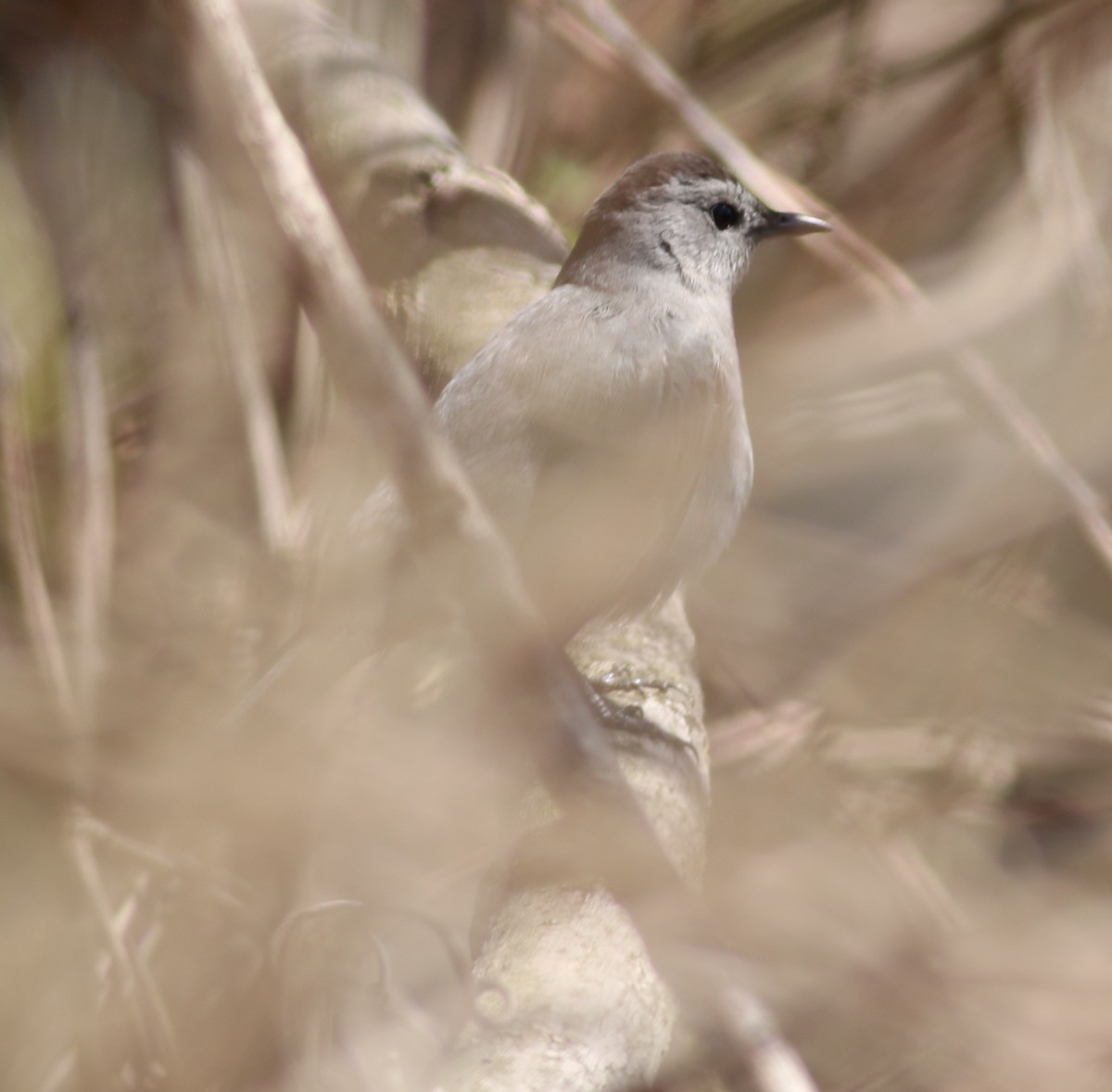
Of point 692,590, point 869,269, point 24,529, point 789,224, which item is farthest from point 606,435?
point 24,529

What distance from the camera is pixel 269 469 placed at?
8.67ft

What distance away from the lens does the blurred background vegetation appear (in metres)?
1.81

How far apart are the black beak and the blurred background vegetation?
0.17 metres

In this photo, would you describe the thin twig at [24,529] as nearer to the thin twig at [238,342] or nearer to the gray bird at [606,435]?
the thin twig at [238,342]

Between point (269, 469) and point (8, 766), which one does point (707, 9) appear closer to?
point (269, 469)

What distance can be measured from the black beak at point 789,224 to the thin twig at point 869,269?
0.09ft

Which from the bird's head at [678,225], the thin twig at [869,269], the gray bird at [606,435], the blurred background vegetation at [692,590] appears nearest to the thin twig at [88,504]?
the blurred background vegetation at [692,590]

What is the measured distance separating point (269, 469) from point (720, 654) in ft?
3.54

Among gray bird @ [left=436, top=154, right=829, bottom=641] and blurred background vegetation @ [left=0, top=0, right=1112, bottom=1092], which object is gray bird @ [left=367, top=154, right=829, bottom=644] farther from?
blurred background vegetation @ [left=0, top=0, right=1112, bottom=1092]

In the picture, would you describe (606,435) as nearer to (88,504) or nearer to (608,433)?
(608,433)

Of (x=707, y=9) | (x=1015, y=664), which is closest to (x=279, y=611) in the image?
(x=1015, y=664)

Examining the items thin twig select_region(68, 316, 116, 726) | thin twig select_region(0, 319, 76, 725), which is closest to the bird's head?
thin twig select_region(68, 316, 116, 726)

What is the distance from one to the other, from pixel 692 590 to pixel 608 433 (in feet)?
1.55

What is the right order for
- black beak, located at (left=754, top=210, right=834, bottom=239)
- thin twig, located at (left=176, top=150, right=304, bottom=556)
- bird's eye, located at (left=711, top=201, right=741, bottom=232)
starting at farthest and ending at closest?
bird's eye, located at (left=711, top=201, right=741, bottom=232) < black beak, located at (left=754, top=210, right=834, bottom=239) < thin twig, located at (left=176, top=150, right=304, bottom=556)
